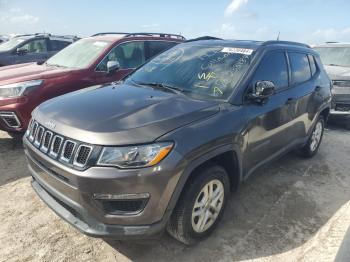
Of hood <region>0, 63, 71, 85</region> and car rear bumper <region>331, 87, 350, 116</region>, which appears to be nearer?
hood <region>0, 63, 71, 85</region>

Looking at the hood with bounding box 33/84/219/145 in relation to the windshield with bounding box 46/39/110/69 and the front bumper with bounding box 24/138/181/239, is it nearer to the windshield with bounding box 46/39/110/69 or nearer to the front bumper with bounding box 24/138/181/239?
the front bumper with bounding box 24/138/181/239

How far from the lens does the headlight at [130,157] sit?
97.3 inches

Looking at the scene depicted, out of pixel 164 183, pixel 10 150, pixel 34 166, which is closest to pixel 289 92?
pixel 164 183

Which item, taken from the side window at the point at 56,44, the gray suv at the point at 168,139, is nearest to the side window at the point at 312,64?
the gray suv at the point at 168,139

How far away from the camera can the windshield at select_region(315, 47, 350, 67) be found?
8.56 metres

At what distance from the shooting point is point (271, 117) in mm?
3725

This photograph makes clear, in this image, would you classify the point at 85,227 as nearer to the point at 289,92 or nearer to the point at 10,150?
the point at 289,92

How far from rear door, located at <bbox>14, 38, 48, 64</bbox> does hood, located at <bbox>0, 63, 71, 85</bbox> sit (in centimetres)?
474

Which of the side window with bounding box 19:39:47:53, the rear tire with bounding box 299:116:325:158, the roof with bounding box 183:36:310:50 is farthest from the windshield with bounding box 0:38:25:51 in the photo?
the rear tire with bounding box 299:116:325:158

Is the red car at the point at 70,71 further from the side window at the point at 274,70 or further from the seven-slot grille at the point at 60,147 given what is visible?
the side window at the point at 274,70

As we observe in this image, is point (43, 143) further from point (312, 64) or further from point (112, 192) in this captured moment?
point (312, 64)

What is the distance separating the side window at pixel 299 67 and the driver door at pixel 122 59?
8.47 ft

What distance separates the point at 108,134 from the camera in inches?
99.7

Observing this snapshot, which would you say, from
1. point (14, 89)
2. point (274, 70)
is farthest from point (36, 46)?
point (274, 70)
